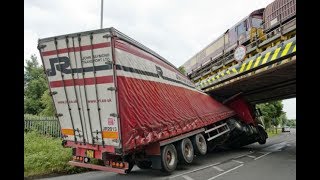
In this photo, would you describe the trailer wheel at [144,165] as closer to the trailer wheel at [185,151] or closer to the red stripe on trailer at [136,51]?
the trailer wheel at [185,151]

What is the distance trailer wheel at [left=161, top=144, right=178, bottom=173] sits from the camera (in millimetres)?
9203

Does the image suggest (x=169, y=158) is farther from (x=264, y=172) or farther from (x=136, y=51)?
(x=136, y=51)

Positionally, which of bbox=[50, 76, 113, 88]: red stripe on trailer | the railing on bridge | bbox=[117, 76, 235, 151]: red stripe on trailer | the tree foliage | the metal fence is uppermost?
the railing on bridge

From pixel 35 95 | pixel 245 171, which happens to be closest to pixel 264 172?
pixel 245 171

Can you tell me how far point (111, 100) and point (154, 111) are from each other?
1707mm

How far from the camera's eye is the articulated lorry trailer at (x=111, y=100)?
25.5 feet

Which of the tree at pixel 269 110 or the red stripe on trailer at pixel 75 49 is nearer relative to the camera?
the red stripe on trailer at pixel 75 49

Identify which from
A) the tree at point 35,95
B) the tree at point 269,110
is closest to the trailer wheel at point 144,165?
the tree at point 35,95

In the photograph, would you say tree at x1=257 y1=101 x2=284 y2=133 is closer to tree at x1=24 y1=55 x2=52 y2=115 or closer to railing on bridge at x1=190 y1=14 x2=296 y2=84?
tree at x1=24 y1=55 x2=52 y2=115

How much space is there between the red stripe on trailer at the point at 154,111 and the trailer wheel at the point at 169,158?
383 mm

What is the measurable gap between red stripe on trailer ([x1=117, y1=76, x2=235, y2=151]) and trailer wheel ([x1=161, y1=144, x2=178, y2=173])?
0.38m

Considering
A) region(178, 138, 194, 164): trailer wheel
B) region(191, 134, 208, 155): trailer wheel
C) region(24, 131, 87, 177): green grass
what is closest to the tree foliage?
region(191, 134, 208, 155): trailer wheel
